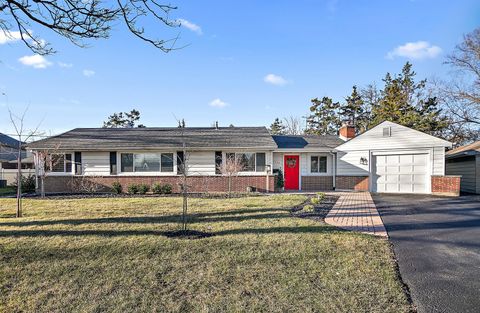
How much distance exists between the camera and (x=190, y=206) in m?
9.77

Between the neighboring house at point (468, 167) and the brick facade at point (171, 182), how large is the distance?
10636 millimetres

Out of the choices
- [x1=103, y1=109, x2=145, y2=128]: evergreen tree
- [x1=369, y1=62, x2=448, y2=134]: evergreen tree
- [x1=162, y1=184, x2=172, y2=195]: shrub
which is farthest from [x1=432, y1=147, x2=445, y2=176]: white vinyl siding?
[x1=103, y1=109, x2=145, y2=128]: evergreen tree

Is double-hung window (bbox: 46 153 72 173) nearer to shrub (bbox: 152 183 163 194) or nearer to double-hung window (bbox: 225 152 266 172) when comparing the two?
shrub (bbox: 152 183 163 194)

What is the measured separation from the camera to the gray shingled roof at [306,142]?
56.6ft

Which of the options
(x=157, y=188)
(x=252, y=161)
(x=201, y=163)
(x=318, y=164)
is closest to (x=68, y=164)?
(x=157, y=188)

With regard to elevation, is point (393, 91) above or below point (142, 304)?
above

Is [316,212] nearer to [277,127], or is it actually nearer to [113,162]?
[113,162]

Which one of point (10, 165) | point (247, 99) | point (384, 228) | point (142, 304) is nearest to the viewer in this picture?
point (142, 304)

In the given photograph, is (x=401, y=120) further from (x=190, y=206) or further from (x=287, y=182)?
(x=190, y=206)

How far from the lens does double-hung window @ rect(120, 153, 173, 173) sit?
16.4 metres

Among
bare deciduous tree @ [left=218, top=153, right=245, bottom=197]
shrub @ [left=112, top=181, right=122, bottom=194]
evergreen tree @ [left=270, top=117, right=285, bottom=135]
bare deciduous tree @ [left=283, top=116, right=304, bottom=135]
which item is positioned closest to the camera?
bare deciduous tree @ [left=218, top=153, right=245, bottom=197]

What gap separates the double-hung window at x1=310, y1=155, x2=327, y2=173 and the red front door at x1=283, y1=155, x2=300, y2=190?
835 millimetres

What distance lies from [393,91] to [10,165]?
127 ft

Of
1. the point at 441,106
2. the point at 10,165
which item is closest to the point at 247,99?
the point at 441,106
